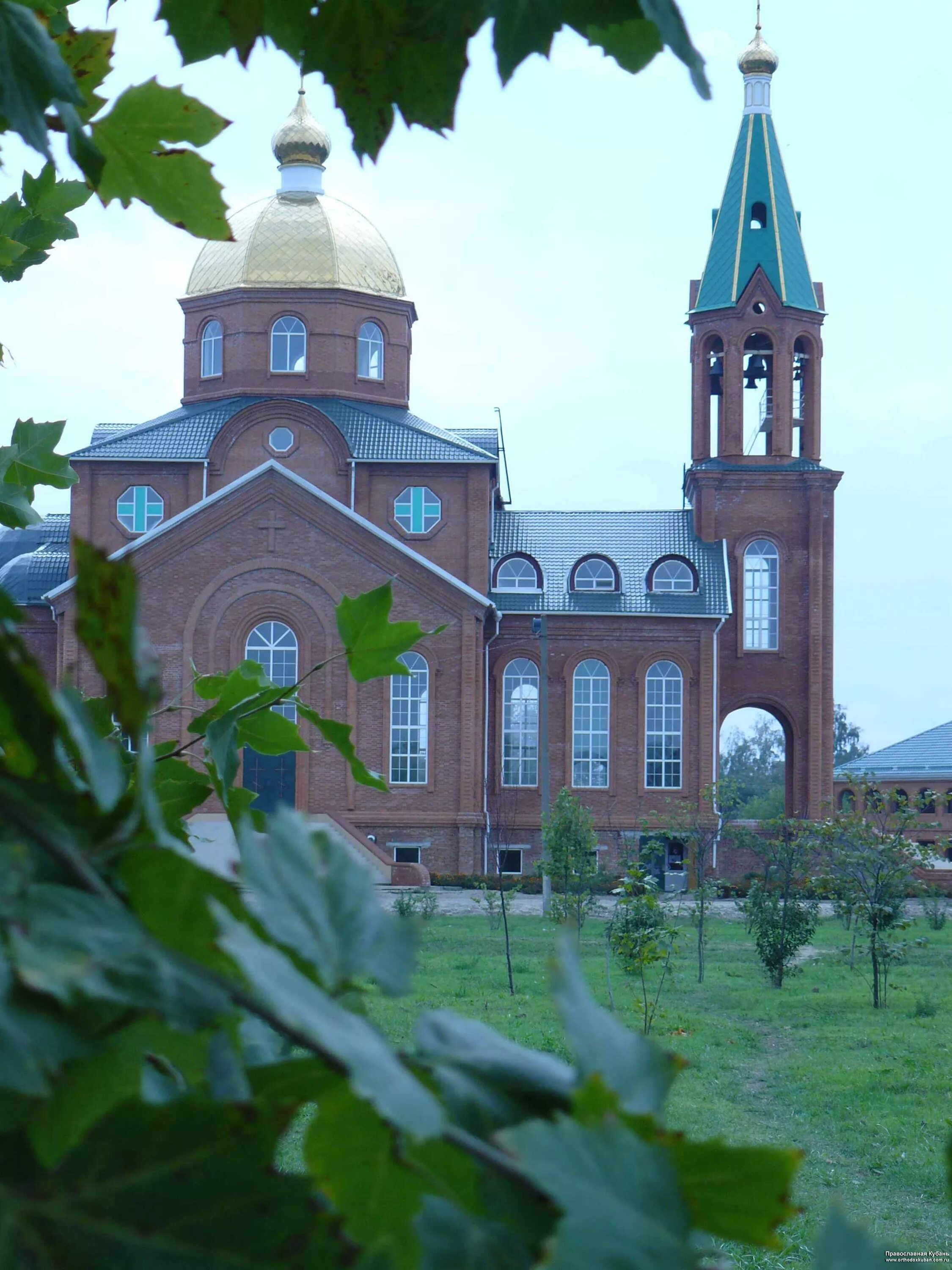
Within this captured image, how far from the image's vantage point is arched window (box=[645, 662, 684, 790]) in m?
27.2

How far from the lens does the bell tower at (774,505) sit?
92.8 ft

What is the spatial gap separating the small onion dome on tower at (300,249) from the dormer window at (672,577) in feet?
29.4

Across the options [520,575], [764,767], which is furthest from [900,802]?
[764,767]

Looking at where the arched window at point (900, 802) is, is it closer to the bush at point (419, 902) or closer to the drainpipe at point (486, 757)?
the bush at point (419, 902)

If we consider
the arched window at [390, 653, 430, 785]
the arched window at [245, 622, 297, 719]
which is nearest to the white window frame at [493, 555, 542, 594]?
the arched window at [390, 653, 430, 785]

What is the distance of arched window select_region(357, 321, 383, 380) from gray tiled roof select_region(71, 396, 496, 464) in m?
0.82

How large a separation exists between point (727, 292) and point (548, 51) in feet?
97.0

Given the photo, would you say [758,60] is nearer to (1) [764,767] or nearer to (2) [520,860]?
(2) [520,860]

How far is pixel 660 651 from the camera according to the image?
2727cm

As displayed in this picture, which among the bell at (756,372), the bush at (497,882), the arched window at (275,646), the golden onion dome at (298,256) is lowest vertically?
the bush at (497,882)

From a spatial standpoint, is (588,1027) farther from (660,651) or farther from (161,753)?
(660,651)

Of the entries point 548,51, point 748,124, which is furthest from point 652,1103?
point 748,124

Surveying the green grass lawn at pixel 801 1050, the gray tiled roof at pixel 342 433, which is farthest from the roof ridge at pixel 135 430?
the green grass lawn at pixel 801 1050

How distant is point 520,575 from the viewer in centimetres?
2819
